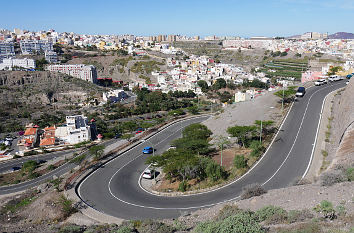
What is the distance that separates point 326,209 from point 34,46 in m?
100

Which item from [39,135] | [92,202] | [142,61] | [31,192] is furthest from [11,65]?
[92,202]

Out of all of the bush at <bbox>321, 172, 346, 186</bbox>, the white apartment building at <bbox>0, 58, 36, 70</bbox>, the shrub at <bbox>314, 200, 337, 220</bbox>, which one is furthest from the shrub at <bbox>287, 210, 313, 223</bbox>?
the white apartment building at <bbox>0, 58, 36, 70</bbox>

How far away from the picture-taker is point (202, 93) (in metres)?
56.7

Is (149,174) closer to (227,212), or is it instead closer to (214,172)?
(214,172)

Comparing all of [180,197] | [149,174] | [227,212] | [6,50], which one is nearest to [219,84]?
[149,174]

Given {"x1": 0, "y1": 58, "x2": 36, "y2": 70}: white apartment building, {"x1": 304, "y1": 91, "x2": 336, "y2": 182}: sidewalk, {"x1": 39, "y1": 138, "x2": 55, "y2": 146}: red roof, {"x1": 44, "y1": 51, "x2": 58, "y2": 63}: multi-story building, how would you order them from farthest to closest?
{"x1": 44, "y1": 51, "x2": 58, "y2": 63}: multi-story building
{"x1": 0, "y1": 58, "x2": 36, "y2": 70}: white apartment building
{"x1": 39, "y1": 138, "x2": 55, "y2": 146}: red roof
{"x1": 304, "y1": 91, "x2": 336, "y2": 182}: sidewalk

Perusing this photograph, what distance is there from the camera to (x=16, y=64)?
72.8 metres

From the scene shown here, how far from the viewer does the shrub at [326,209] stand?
22.2 ft

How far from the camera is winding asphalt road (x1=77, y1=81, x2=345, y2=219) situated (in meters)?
11.0

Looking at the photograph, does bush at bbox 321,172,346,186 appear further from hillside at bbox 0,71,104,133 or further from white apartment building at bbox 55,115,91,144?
hillside at bbox 0,71,104,133

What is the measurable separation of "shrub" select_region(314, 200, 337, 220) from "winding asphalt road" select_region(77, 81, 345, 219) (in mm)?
3913

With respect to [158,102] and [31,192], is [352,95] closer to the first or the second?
[31,192]

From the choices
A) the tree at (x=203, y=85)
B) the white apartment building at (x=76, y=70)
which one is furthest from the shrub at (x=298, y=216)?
the white apartment building at (x=76, y=70)

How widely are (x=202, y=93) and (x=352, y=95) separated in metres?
37.3
